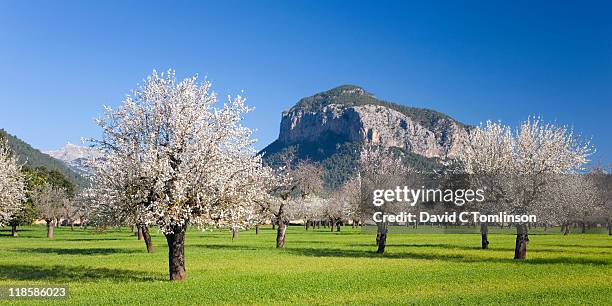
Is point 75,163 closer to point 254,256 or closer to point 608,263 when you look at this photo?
point 254,256

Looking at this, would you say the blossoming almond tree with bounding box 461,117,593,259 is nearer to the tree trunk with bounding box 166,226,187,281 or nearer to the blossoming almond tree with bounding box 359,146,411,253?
the blossoming almond tree with bounding box 359,146,411,253

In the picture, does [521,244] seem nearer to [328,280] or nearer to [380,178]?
[380,178]

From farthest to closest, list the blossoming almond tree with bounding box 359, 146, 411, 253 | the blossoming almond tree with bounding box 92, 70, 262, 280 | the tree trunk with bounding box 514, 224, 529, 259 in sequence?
the blossoming almond tree with bounding box 359, 146, 411, 253
the tree trunk with bounding box 514, 224, 529, 259
the blossoming almond tree with bounding box 92, 70, 262, 280

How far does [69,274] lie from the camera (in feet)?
118

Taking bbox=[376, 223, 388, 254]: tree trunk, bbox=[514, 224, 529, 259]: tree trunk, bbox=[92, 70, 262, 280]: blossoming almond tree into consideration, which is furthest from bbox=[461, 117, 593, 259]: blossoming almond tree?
bbox=[92, 70, 262, 280]: blossoming almond tree

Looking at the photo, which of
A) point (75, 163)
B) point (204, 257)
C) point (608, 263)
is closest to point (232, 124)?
point (75, 163)

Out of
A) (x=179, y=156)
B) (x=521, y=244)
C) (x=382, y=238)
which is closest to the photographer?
(x=179, y=156)

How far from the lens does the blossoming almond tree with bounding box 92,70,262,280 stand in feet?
99.5

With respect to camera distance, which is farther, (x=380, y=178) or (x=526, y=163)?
(x=380, y=178)

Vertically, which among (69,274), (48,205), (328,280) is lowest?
(69,274)

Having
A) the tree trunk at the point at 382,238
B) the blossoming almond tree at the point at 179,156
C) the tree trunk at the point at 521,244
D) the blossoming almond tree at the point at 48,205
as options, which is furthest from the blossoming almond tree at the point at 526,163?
the blossoming almond tree at the point at 48,205

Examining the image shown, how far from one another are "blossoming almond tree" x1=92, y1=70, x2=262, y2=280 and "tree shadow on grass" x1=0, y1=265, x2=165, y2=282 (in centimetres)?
373

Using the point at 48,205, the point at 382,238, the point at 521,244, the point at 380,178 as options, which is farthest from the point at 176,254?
the point at 48,205

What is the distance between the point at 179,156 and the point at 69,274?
39.0 feet
